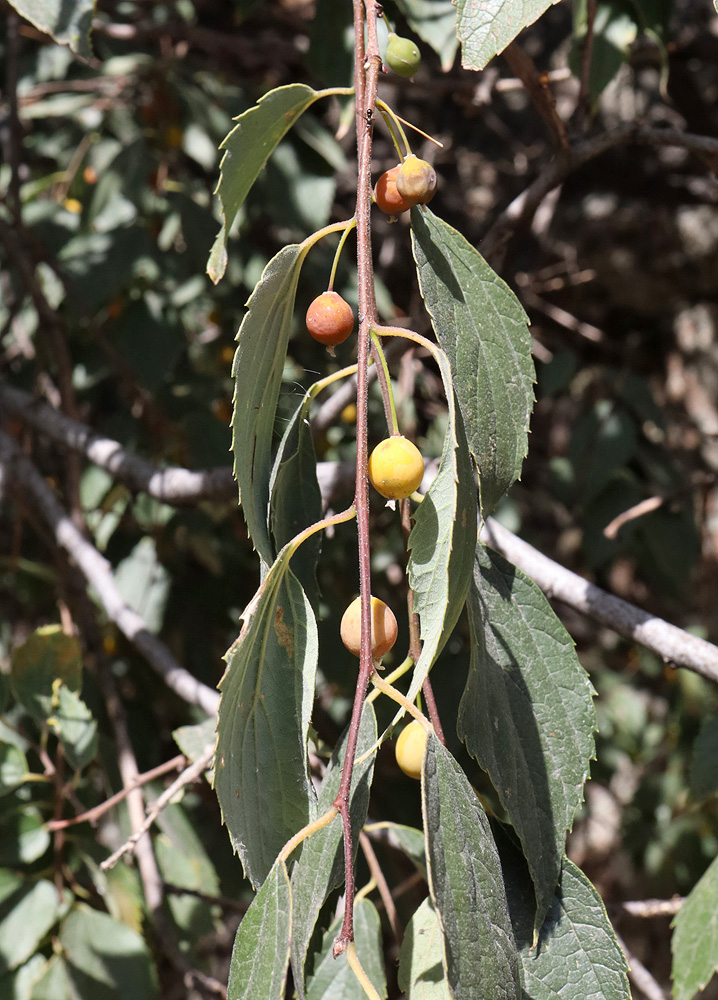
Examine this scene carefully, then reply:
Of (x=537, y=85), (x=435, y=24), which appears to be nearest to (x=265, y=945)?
(x=537, y=85)

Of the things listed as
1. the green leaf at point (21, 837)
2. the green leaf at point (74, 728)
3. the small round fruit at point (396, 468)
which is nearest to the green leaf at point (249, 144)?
the small round fruit at point (396, 468)

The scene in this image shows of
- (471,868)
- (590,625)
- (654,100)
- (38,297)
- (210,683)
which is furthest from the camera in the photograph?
(590,625)

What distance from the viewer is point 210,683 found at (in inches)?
64.3

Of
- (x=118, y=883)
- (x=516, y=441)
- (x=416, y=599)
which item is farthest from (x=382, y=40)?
(x=118, y=883)

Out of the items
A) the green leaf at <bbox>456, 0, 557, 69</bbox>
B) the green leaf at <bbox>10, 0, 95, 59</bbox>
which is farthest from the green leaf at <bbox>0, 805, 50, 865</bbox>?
the green leaf at <bbox>456, 0, 557, 69</bbox>

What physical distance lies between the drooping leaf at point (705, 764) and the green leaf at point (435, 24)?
31.9 inches

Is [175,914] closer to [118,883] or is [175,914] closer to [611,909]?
[118,883]

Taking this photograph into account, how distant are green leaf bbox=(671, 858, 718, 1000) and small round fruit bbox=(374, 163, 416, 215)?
2.22 feet

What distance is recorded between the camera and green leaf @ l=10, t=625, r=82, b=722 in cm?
A: 111

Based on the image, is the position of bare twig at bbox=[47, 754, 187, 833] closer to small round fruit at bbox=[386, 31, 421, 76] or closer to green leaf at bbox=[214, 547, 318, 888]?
green leaf at bbox=[214, 547, 318, 888]

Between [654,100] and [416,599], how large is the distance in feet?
5.66

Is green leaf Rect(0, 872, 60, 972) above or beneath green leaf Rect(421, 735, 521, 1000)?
beneath

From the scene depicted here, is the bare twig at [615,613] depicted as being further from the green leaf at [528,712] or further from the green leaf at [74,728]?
the green leaf at [74,728]

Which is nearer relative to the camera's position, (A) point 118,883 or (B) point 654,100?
(A) point 118,883
